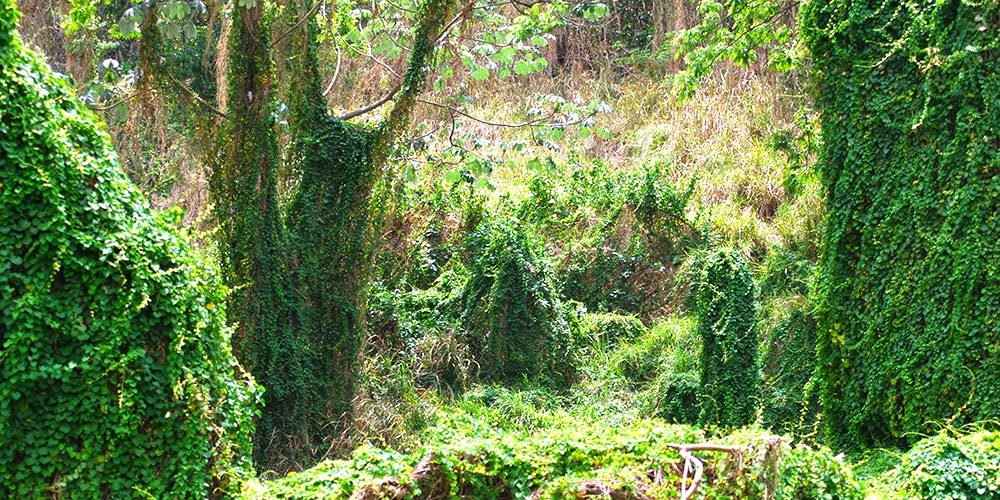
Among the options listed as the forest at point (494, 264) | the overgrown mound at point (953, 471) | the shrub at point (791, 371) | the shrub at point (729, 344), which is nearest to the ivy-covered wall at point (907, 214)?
the forest at point (494, 264)

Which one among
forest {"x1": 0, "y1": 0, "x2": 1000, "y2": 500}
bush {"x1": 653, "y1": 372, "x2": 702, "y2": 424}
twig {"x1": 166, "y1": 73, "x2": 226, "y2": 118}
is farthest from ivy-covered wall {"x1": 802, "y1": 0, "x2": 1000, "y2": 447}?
twig {"x1": 166, "y1": 73, "x2": 226, "y2": 118}

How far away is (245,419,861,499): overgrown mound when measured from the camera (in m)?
5.56

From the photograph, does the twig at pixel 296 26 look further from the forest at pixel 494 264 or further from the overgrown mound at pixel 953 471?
the overgrown mound at pixel 953 471

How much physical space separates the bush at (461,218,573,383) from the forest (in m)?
0.04

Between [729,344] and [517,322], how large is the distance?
2.69 meters

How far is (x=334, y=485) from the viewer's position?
567cm

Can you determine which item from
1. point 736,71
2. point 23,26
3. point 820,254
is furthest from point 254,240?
point 736,71

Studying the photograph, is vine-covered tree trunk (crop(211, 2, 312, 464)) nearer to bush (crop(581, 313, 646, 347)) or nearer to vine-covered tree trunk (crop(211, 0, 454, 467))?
vine-covered tree trunk (crop(211, 0, 454, 467))

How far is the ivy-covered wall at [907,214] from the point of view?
759 centimetres

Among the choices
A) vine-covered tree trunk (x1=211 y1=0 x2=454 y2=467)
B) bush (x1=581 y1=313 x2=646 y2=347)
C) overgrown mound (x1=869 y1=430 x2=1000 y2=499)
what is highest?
vine-covered tree trunk (x1=211 y1=0 x2=454 y2=467)

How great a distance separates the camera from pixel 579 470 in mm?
5812

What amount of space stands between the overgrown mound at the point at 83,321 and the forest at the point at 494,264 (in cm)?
2

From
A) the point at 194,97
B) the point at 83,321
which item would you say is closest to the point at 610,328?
the point at 194,97

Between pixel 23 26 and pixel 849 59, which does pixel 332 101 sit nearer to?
pixel 23 26
